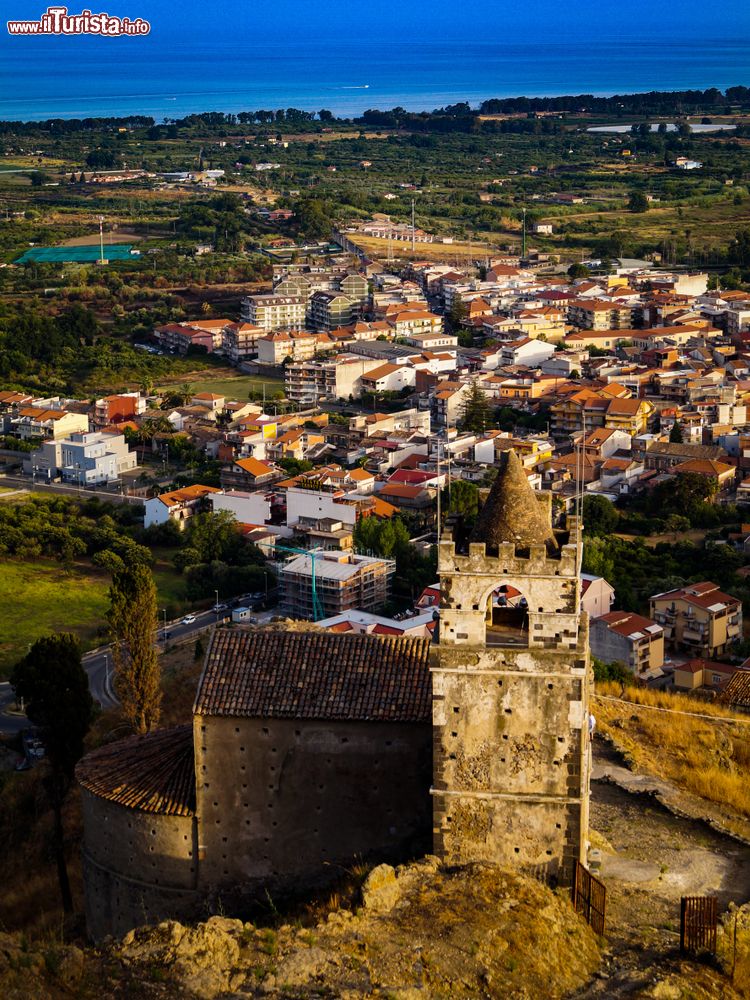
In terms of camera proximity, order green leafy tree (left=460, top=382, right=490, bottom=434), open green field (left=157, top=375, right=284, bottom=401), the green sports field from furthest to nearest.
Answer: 1. the green sports field
2. open green field (left=157, top=375, right=284, bottom=401)
3. green leafy tree (left=460, top=382, right=490, bottom=434)

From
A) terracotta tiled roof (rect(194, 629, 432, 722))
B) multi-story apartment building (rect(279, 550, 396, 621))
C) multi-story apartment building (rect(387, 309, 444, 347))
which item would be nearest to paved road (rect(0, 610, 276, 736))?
multi-story apartment building (rect(279, 550, 396, 621))

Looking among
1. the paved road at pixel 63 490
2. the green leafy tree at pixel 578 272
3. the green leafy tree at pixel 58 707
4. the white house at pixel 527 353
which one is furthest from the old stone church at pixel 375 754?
the green leafy tree at pixel 578 272

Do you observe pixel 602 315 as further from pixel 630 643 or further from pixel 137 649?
pixel 137 649

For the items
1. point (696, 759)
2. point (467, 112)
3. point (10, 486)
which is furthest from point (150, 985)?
point (467, 112)

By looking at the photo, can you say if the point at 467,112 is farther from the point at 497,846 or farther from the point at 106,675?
the point at 497,846

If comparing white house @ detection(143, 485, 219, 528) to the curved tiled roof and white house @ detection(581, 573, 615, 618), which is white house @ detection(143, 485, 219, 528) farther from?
the curved tiled roof

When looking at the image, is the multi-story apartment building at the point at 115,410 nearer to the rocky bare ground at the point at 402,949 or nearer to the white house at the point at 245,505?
the white house at the point at 245,505
